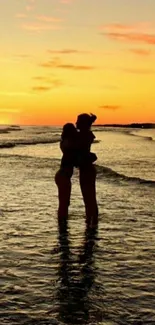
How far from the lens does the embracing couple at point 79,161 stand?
9648mm

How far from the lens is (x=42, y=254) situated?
7695 mm

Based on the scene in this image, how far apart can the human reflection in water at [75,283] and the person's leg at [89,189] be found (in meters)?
1.40

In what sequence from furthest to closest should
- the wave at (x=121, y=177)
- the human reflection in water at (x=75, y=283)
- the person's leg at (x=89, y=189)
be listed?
the wave at (x=121, y=177) → the person's leg at (x=89, y=189) → the human reflection in water at (x=75, y=283)

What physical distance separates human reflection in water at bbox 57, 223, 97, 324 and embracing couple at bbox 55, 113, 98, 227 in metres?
1.47

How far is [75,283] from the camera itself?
6.36 m

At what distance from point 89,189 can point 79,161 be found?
0.64 metres

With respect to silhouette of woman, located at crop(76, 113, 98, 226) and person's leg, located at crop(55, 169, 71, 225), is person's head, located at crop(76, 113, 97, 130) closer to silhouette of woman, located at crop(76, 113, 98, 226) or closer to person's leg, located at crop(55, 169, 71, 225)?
silhouette of woman, located at crop(76, 113, 98, 226)

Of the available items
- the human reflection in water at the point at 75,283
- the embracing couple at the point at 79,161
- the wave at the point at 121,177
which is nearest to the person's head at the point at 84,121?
the embracing couple at the point at 79,161

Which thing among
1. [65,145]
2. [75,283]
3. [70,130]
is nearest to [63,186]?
[65,145]

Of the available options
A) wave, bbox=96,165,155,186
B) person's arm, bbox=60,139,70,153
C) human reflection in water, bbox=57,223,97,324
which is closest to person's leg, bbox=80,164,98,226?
person's arm, bbox=60,139,70,153

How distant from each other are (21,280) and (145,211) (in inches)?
245

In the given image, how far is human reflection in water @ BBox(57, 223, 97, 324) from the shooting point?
5309 millimetres

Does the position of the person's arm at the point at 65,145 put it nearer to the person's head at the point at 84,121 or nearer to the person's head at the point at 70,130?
the person's head at the point at 70,130

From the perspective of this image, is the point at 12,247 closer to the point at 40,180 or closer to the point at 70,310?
the point at 70,310
